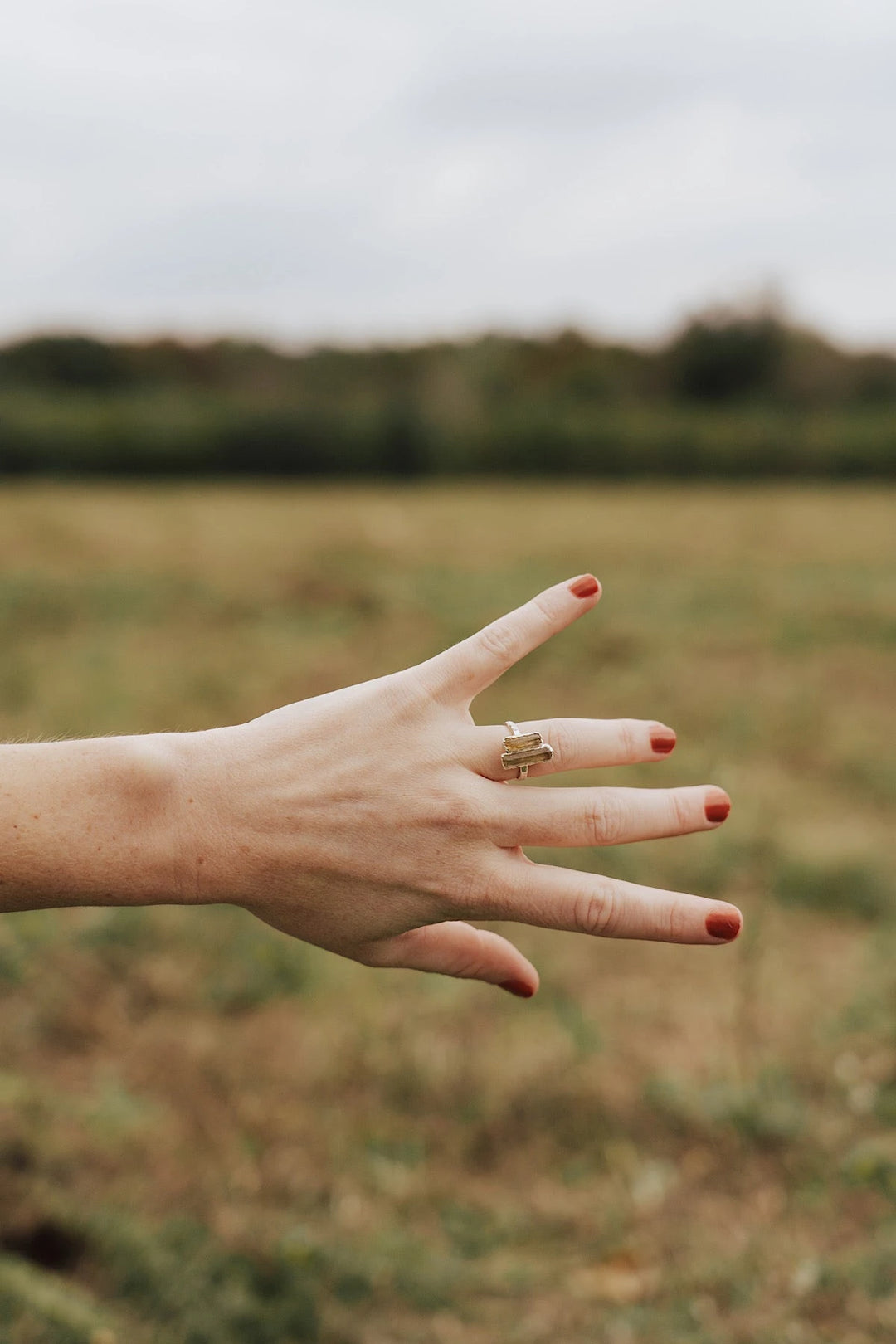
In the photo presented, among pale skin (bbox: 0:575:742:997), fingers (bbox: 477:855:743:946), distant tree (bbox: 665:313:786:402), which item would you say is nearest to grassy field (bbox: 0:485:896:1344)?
pale skin (bbox: 0:575:742:997)

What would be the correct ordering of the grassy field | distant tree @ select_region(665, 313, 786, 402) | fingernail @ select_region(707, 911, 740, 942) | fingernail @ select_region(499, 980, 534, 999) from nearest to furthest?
1. fingernail @ select_region(707, 911, 740, 942)
2. fingernail @ select_region(499, 980, 534, 999)
3. the grassy field
4. distant tree @ select_region(665, 313, 786, 402)

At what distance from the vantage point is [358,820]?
1.30 meters

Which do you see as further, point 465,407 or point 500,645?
point 465,407

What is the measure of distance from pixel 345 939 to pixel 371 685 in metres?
0.33

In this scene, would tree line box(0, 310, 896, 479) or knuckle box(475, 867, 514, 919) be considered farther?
tree line box(0, 310, 896, 479)

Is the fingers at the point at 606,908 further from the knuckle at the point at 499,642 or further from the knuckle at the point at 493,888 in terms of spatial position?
the knuckle at the point at 499,642

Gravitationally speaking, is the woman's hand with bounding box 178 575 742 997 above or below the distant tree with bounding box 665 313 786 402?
below

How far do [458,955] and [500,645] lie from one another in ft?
1.50

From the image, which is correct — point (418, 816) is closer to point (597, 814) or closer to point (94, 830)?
point (597, 814)

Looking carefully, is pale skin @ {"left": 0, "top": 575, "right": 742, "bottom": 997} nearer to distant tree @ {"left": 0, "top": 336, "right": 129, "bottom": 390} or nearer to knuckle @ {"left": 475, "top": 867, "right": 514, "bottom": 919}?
knuckle @ {"left": 475, "top": 867, "right": 514, "bottom": 919}

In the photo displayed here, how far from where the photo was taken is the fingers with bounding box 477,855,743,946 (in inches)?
49.9

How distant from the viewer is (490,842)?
1.32 m

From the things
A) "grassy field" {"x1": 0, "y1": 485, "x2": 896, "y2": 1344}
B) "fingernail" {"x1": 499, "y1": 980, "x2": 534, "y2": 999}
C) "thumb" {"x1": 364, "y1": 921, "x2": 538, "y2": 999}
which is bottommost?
"grassy field" {"x1": 0, "y1": 485, "x2": 896, "y2": 1344}

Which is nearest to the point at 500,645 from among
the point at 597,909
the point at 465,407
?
the point at 597,909
